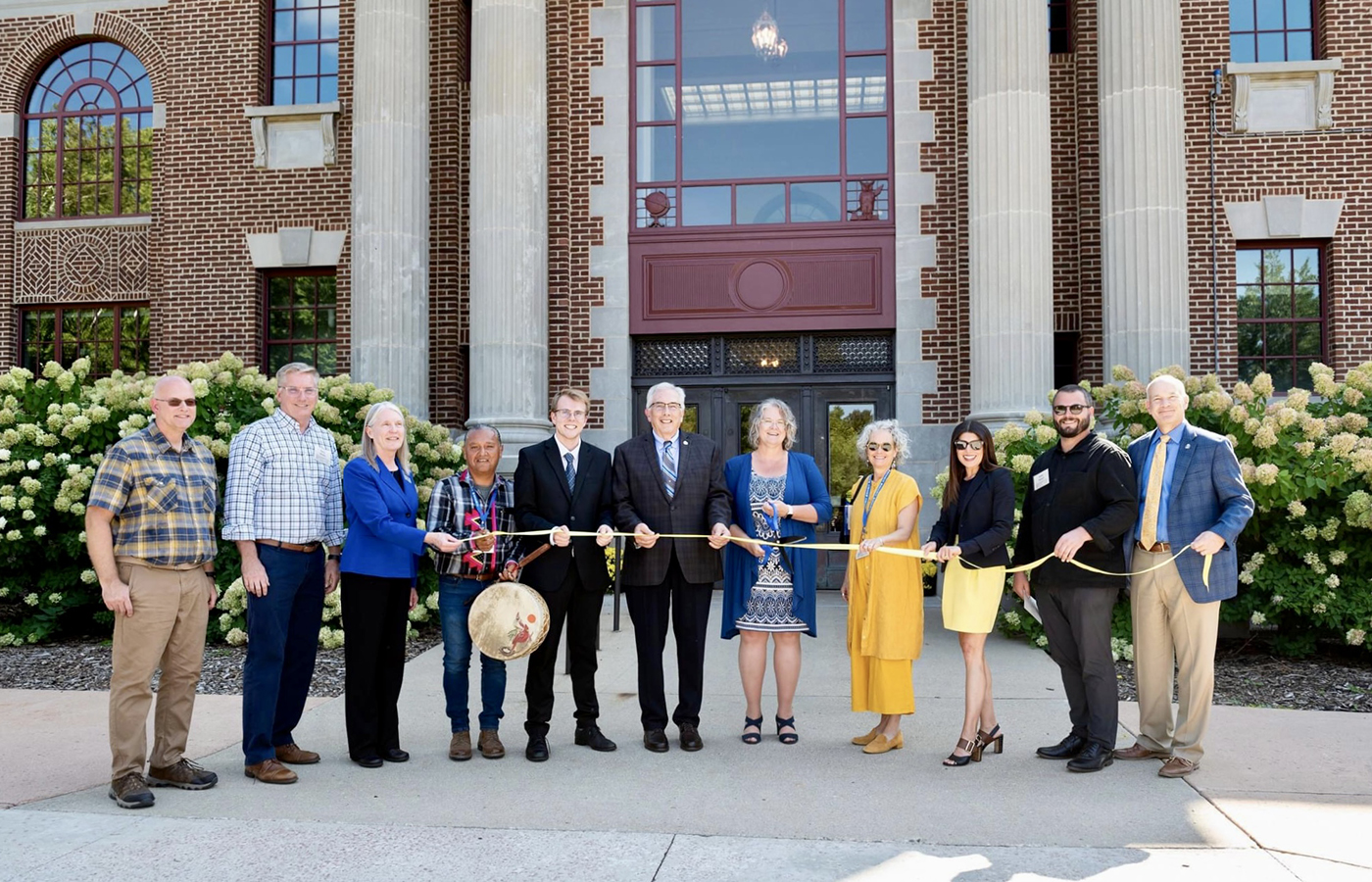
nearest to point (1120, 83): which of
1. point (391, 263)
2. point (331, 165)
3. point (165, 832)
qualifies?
point (391, 263)

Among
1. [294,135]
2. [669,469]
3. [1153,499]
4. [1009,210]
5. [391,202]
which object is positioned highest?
[294,135]

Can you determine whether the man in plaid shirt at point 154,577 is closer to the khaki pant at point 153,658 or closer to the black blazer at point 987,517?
the khaki pant at point 153,658

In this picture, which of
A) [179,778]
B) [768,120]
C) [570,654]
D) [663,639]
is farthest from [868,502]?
[768,120]

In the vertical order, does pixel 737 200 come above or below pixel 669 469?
above

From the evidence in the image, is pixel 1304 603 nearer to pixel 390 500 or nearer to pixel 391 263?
pixel 390 500

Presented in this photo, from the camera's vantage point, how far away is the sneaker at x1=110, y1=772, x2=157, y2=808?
199 inches

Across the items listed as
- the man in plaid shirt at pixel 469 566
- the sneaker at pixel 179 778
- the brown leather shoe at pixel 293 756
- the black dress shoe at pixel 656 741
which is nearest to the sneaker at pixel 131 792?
the sneaker at pixel 179 778

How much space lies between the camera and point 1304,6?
523 inches

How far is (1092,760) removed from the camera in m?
5.68

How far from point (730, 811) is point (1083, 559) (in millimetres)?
2304

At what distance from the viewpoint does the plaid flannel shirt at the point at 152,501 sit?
5.14 m

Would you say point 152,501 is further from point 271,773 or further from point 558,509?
point 558,509

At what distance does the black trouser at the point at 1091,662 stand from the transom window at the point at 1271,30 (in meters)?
10.1

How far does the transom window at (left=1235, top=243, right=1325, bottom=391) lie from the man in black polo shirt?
27.6ft
